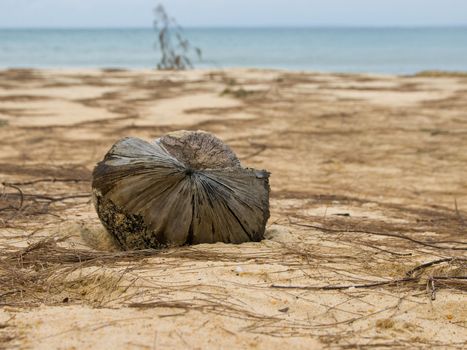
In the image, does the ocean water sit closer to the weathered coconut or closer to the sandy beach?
the sandy beach

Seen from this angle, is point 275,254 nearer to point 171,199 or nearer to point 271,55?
point 171,199

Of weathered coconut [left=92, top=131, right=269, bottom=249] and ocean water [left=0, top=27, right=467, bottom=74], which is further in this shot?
ocean water [left=0, top=27, right=467, bottom=74]

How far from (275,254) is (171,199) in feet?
1.94

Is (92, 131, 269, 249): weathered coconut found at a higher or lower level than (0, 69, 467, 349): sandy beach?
higher

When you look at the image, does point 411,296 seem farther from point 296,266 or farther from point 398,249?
point 398,249

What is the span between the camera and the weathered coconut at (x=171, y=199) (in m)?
3.57

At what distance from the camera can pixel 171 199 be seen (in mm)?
3555

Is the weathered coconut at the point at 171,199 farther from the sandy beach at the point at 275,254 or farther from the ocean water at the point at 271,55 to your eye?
the ocean water at the point at 271,55

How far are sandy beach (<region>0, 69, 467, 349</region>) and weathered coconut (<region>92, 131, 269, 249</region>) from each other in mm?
144

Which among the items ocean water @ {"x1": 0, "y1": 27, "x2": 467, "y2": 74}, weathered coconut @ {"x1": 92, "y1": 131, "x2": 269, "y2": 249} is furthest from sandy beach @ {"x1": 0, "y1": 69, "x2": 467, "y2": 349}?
ocean water @ {"x1": 0, "y1": 27, "x2": 467, "y2": 74}

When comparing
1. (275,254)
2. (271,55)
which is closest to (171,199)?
(275,254)

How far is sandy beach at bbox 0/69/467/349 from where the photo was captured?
8.49 feet

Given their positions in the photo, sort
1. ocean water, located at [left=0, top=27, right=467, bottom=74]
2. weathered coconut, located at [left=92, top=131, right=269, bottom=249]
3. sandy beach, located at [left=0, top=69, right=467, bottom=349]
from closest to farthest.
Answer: sandy beach, located at [left=0, top=69, right=467, bottom=349] < weathered coconut, located at [left=92, top=131, right=269, bottom=249] < ocean water, located at [left=0, top=27, right=467, bottom=74]

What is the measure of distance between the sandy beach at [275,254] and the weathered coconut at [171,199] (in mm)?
144
